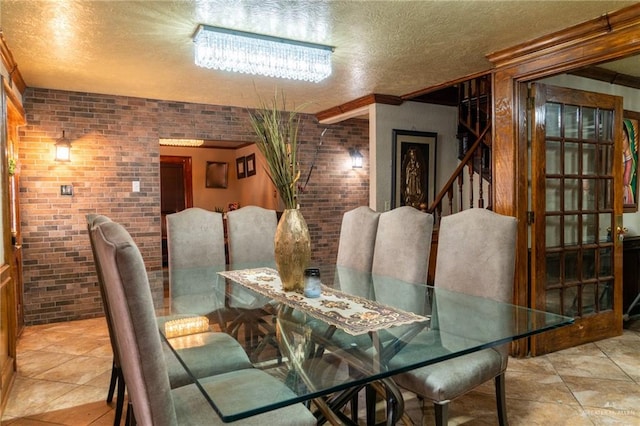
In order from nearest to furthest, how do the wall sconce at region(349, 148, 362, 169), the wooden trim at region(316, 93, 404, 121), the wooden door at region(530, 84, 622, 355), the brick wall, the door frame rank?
1. the door frame
2. the wooden door at region(530, 84, 622, 355)
3. the brick wall
4. the wooden trim at region(316, 93, 404, 121)
5. the wall sconce at region(349, 148, 362, 169)

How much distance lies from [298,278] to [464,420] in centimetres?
120

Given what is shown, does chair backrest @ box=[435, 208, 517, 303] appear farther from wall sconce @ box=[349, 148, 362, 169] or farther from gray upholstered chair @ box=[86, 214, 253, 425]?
wall sconce @ box=[349, 148, 362, 169]

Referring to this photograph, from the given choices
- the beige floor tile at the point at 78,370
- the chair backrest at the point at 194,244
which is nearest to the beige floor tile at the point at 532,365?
the chair backrest at the point at 194,244

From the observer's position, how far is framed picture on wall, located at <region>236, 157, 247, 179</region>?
8336 mm

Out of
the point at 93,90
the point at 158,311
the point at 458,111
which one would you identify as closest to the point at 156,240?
the point at 93,90

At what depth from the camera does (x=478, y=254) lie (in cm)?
222

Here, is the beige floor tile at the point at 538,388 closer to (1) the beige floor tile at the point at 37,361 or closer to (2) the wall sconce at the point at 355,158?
(1) the beige floor tile at the point at 37,361

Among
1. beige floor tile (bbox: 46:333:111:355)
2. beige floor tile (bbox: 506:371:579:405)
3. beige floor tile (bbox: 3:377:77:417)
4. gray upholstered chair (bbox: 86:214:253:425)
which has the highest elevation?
gray upholstered chair (bbox: 86:214:253:425)

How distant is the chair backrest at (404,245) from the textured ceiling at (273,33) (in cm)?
118

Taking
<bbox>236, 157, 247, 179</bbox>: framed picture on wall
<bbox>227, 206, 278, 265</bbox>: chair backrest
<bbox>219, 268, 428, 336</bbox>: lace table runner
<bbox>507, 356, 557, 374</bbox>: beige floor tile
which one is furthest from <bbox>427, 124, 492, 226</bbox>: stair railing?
<bbox>236, 157, 247, 179</bbox>: framed picture on wall

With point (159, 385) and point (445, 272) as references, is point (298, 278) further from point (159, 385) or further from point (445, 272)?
point (159, 385)

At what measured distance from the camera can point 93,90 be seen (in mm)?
4344

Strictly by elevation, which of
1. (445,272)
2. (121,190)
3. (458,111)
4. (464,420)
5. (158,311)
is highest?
A: (458,111)

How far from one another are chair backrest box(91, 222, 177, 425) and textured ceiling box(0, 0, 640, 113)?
1812mm
